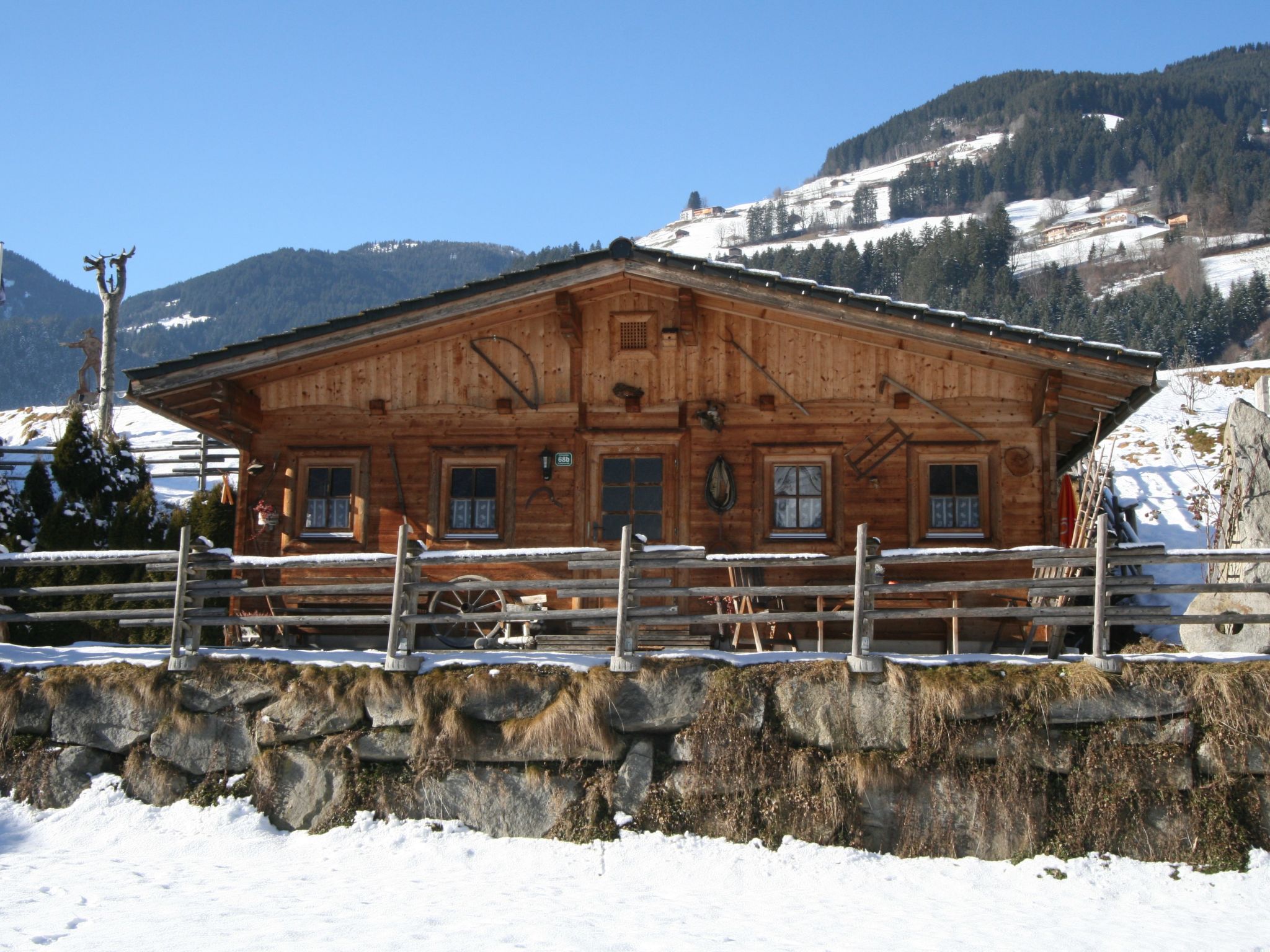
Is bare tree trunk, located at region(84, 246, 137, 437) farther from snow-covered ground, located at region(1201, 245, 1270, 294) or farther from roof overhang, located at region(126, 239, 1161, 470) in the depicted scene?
snow-covered ground, located at region(1201, 245, 1270, 294)

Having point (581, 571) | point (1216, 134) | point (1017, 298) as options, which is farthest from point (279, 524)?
point (1216, 134)

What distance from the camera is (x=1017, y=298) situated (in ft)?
257

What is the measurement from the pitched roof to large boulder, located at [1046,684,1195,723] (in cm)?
399

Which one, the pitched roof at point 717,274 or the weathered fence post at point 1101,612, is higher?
the pitched roof at point 717,274

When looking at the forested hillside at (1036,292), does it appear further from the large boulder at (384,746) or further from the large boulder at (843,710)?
the large boulder at (384,746)

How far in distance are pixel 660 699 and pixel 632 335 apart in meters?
5.54

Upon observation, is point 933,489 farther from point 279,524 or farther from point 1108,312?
point 1108,312

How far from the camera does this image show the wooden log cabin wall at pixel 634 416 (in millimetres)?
13406

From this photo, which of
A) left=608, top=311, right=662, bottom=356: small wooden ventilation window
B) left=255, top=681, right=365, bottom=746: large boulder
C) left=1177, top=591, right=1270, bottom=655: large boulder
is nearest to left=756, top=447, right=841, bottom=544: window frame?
left=608, top=311, right=662, bottom=356: small wooden ventilation window

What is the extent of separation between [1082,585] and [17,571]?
12811 millimetres

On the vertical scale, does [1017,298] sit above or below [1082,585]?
above

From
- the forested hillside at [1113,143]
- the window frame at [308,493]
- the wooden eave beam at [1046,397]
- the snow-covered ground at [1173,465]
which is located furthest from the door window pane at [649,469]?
the forested hillside at [1113,143]

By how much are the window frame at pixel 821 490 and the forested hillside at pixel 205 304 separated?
3906 inches

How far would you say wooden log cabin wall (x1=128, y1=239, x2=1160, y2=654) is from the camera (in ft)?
44.0
